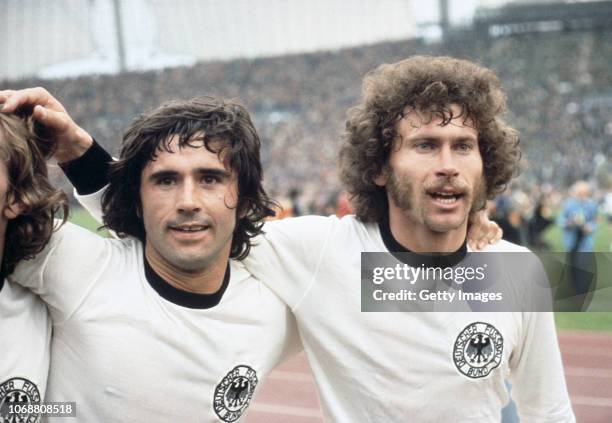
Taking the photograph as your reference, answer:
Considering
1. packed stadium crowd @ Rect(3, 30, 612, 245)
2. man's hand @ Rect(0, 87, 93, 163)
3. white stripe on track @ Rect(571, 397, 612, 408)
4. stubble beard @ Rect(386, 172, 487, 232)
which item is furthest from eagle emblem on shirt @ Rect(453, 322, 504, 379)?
packed stadium crowd @ Rect(3, 30, 612, 245)

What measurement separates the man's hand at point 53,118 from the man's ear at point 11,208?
0.25 meters

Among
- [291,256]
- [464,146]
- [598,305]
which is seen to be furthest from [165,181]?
[598,305]

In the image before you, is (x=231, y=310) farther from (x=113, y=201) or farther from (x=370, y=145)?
(x=370, y=145)

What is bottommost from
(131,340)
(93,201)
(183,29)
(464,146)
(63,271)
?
(131,340)

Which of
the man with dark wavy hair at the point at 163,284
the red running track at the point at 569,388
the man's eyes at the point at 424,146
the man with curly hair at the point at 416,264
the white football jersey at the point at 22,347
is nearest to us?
the white football jersey at the point at 22,347

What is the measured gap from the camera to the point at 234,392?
2.30 m

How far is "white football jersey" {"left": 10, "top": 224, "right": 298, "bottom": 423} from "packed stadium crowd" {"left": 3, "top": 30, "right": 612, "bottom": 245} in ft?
78.7

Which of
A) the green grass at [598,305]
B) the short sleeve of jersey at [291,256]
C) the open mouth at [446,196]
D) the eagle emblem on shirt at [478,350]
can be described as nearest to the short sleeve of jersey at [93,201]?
the short sleeve of jersey at [291,256]

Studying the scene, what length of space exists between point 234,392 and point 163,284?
0.41 m

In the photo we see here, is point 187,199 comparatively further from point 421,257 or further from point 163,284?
point 421,257

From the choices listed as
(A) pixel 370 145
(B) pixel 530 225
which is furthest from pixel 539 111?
(A) pixel 370 145

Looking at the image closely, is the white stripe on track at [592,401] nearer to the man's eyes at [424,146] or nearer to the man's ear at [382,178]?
the man's ear at [382,178]

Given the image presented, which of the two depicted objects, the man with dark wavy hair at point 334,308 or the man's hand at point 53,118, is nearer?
the man's hand at point 53,118

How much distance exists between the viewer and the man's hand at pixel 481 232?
266 centimetres
